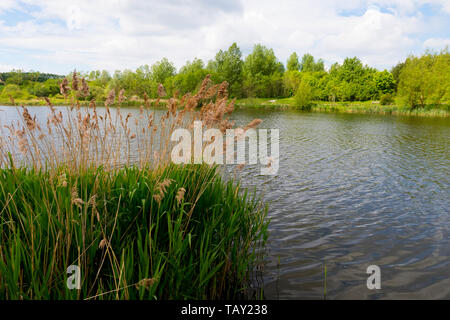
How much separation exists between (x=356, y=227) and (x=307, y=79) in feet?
268

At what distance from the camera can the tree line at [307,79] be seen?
50.7 m

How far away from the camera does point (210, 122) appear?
420cm

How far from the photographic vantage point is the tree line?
5066cm

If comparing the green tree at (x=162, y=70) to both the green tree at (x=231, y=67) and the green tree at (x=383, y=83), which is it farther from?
the green tree at (x=383, y=83)

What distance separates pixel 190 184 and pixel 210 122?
1183 millimetres

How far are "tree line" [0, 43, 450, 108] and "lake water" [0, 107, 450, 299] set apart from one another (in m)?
32.7

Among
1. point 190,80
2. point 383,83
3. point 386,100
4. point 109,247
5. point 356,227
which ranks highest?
point 190,80

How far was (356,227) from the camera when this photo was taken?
22.8 feet

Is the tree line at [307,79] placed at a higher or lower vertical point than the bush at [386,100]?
higher

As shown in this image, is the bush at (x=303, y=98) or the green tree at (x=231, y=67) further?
the green tree at (x=231, y=67)

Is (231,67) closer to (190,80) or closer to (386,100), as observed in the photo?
(190,80)

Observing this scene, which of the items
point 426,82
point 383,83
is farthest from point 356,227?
point 383,83

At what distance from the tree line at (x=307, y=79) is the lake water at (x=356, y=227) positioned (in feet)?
107

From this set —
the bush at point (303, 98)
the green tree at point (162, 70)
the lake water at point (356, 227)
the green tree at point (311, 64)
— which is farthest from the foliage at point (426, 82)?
the green tree at point (162, 70)
